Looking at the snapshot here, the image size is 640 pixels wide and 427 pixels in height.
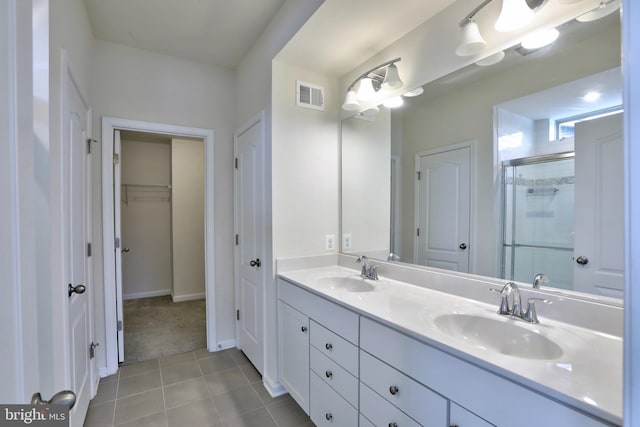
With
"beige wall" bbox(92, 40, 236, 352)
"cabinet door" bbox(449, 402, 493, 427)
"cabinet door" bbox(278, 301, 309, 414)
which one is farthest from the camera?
"beige wall" bbox(92, 40, 236, 352)

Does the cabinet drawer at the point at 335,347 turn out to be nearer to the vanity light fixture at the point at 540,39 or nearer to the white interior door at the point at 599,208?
the white interior door at the point at 599,208

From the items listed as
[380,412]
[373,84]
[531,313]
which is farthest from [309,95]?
[380,412]

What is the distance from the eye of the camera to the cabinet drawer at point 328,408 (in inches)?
55.2

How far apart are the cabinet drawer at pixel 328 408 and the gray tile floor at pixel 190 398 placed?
23cm

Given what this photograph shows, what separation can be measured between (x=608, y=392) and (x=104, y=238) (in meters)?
2.92

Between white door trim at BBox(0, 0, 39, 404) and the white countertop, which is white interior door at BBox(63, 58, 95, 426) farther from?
the white countertop

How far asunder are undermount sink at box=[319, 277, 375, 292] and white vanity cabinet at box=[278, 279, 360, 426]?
214mm

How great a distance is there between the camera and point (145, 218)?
4.40 m

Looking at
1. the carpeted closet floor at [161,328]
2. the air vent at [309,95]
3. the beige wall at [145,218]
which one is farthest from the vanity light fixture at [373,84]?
the beige wall at [145,218]

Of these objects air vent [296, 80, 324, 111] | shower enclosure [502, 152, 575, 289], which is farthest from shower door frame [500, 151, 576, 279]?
air vent [296, 80, 324, 111]

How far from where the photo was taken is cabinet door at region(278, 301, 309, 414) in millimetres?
1772

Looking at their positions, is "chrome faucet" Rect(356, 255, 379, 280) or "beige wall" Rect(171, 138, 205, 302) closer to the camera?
"chrome faucet" Rect(356, 255, 379, 280)

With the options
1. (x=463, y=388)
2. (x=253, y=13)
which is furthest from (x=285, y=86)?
(x=463, y=388)

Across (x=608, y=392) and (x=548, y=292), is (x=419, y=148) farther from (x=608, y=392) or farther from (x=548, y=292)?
(x=608, y=392)
